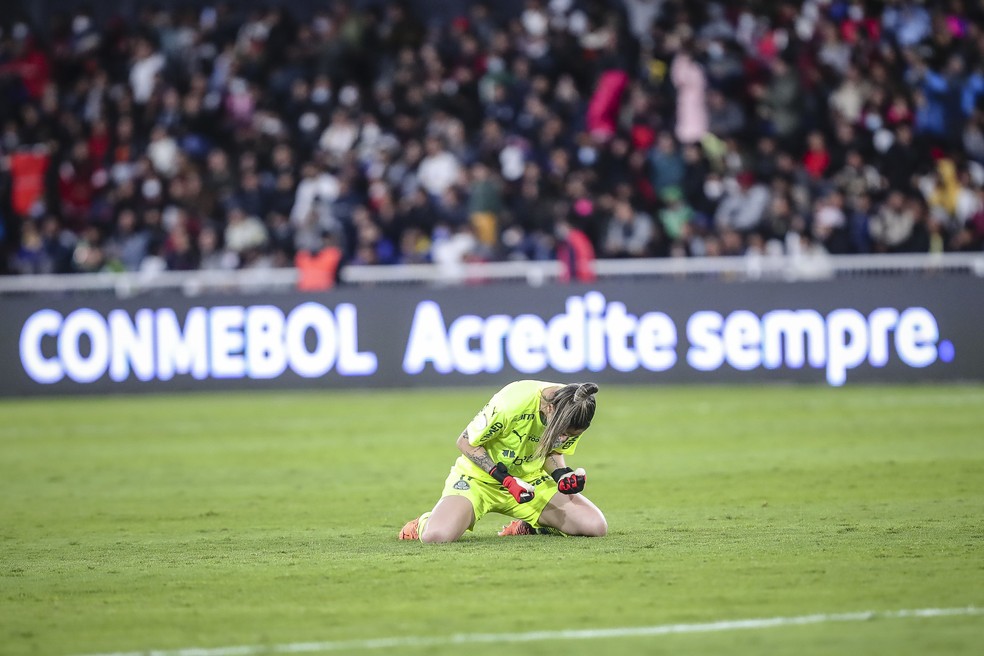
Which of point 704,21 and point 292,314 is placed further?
point 704,21

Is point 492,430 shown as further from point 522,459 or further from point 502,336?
point 502,336

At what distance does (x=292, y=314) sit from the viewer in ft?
68.5

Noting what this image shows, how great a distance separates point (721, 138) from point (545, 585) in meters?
16.3

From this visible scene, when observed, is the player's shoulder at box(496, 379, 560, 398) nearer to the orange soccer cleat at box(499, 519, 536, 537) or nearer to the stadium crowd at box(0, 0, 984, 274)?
the orange soccer cleat at box(499, 519, 536, 537)

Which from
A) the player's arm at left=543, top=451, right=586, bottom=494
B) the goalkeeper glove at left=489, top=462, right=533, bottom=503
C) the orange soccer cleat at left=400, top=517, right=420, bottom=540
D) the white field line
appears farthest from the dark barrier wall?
the white field line

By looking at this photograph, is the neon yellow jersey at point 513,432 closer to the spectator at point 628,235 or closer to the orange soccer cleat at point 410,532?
the orange soccer cleat at point 410,532

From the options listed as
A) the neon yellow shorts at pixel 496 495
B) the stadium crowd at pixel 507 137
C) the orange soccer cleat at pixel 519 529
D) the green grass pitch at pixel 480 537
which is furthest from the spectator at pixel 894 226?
the neon yellow shorts at pixel 496 495

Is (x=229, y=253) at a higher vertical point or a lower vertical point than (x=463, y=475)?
higher

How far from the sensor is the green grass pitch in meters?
6.70

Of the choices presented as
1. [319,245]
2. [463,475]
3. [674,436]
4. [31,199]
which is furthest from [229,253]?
[463,475]

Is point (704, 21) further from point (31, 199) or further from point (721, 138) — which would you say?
point (31, 199)

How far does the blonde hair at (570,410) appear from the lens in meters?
8.53

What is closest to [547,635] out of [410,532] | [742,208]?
[410,532]

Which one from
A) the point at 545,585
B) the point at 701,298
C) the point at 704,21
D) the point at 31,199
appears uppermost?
the point at 704,21
